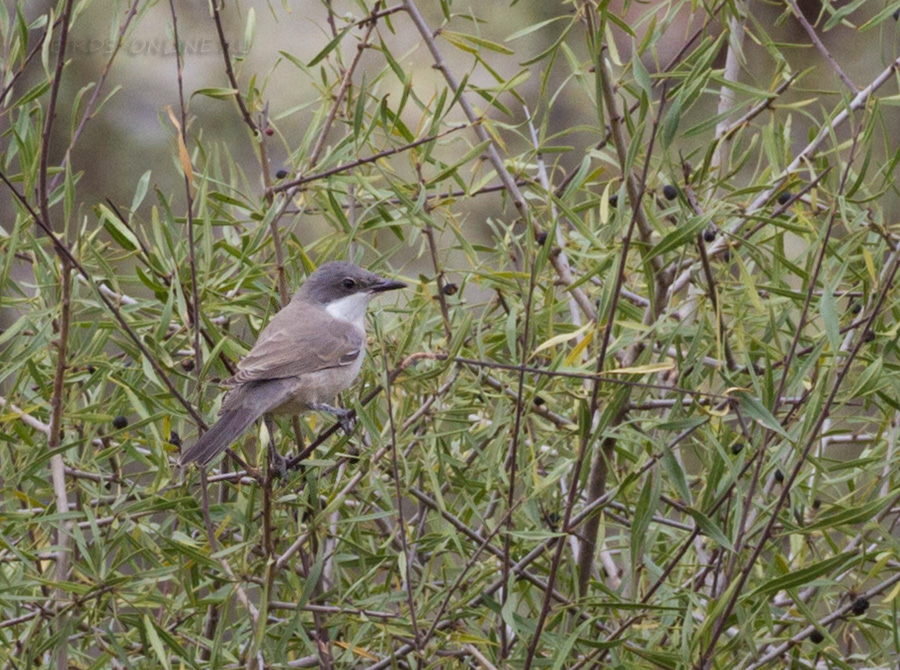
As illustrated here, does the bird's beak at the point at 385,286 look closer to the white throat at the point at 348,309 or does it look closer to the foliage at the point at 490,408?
the white throat at the point at 348,309

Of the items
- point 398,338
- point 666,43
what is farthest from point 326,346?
point 666,43

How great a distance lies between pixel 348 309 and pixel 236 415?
1200 millimetres

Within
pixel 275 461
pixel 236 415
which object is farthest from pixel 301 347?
pixel 275 461

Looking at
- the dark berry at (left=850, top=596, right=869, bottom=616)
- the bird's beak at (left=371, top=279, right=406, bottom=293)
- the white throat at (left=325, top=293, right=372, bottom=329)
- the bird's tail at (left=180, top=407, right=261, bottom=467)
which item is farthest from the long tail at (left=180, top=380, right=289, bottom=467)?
the dark berry at (left=850, top=596, right=869, bottom=616)

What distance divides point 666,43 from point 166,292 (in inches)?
146

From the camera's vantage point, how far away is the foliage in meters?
1.91

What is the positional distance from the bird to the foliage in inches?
4.8

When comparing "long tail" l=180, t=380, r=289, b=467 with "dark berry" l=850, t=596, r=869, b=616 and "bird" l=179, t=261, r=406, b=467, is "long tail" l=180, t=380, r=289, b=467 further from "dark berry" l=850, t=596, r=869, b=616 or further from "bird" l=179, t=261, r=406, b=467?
"dark berry" l=850, t=596, r=869, b=616

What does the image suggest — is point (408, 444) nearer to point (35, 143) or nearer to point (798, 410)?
point (798, 410)

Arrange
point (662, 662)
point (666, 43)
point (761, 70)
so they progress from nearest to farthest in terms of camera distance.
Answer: point (662, 662) < point (666, 43) < point (761, 70)

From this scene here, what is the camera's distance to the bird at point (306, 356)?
2584 mm

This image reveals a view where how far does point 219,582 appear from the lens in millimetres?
2230

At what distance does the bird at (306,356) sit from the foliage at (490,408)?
12 cm

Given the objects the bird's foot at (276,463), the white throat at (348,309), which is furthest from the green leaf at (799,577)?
the white throat at (348,309)
